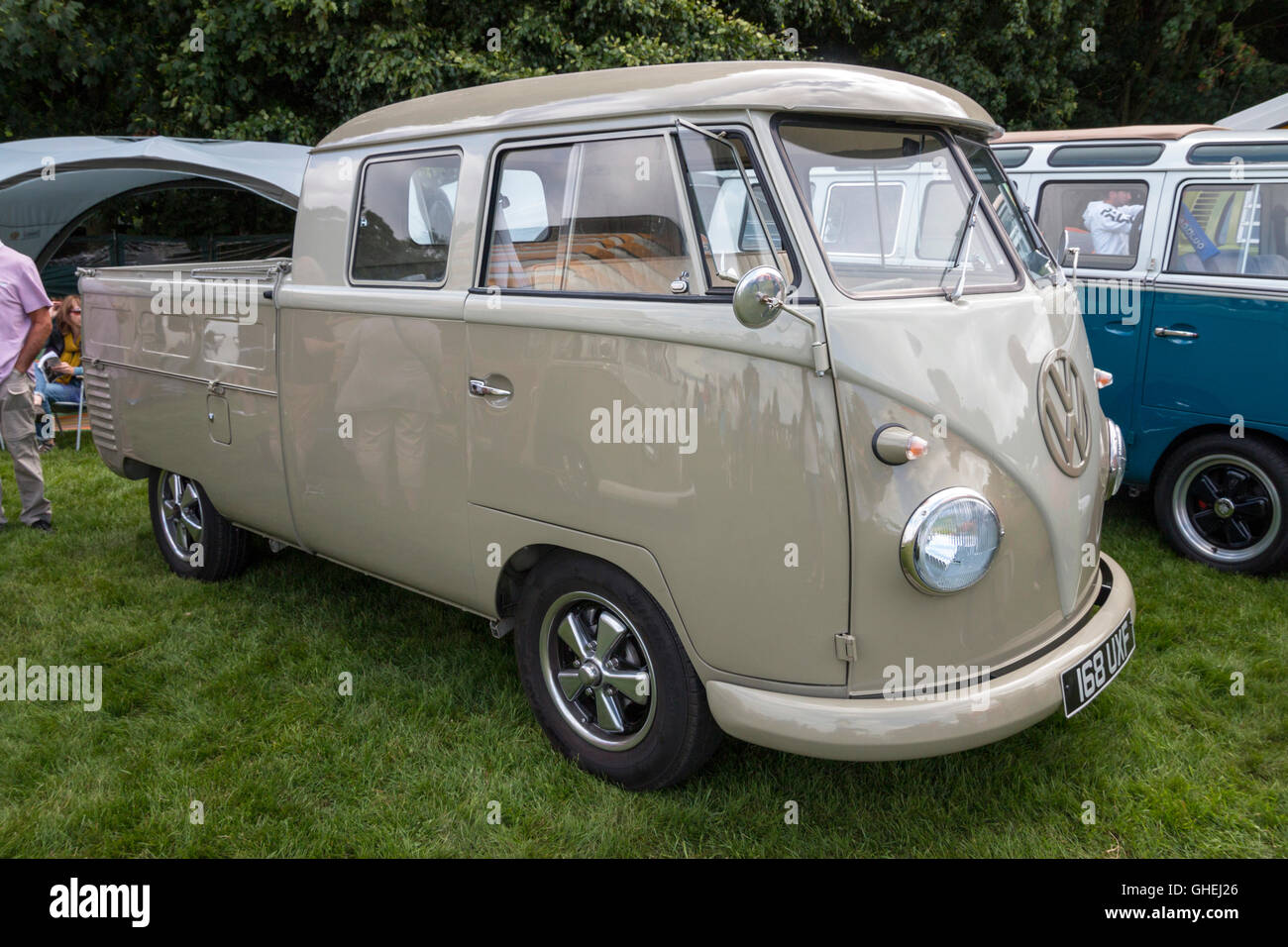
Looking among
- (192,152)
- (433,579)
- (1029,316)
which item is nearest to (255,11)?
(192,152)

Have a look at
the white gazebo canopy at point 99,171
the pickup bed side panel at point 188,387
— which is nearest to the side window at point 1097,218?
the pickup bed side panel at point 188,387

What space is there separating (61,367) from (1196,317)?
9.10 m

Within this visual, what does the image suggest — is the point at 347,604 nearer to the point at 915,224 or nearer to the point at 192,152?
the point at 915,224

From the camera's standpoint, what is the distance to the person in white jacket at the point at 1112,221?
5.80 m

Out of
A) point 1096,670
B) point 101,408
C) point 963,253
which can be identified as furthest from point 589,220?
point 101,408

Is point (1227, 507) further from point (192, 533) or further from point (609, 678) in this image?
point (192, 533)

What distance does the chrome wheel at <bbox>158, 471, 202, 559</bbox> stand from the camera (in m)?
→ 5.27

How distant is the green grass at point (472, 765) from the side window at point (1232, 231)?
1806mm

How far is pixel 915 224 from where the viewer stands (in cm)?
328

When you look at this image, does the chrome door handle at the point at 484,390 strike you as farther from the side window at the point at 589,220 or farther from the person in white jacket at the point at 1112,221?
the person in white jacket at the point at 1112,221

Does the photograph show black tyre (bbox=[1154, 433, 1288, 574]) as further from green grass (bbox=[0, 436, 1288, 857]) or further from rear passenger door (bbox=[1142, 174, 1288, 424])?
green grass (bbox=[0, 436, 1288, 857])

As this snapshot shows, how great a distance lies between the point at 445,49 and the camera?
11016mm

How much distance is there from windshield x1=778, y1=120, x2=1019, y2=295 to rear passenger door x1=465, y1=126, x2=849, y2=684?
0.67 ft

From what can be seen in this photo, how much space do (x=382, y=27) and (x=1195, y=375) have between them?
9094 mm
